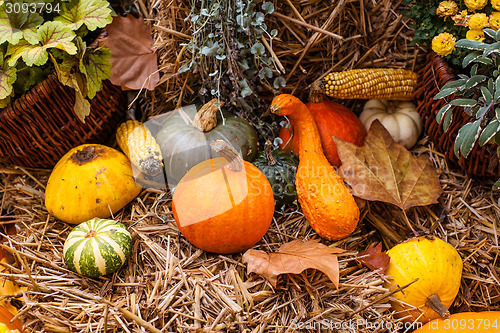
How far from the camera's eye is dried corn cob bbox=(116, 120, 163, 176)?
1.78m

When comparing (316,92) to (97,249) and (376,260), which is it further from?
(97,249)

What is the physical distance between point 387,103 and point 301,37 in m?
0.62

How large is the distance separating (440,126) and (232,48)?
106cm

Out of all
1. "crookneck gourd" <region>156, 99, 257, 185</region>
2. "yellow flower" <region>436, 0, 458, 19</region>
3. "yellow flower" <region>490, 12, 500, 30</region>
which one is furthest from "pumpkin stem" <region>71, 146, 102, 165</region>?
"yellow flower" <region>490, 12, 500, 30</region>

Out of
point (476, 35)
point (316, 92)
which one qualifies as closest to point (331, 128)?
point (316, 92)

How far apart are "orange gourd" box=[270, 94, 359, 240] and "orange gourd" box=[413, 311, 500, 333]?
49 cm

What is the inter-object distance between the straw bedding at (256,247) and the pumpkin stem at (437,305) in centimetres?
19

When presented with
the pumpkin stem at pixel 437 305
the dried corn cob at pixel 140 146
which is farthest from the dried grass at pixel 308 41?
the pumpkin stem at pixel 437 305

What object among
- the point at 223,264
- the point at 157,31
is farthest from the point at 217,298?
the point at 157,31

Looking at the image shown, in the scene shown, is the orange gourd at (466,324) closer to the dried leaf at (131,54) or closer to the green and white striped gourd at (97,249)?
the green and white striped gourd at (97,249)

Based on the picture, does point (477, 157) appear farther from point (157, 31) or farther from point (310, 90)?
point (157, 31)

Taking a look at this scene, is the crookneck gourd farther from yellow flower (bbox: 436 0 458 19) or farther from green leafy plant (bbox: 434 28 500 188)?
yellow flower (bbox: 436 0 458 19)

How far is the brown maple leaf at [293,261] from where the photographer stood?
1.40 metres

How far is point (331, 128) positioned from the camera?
6.24 ft
